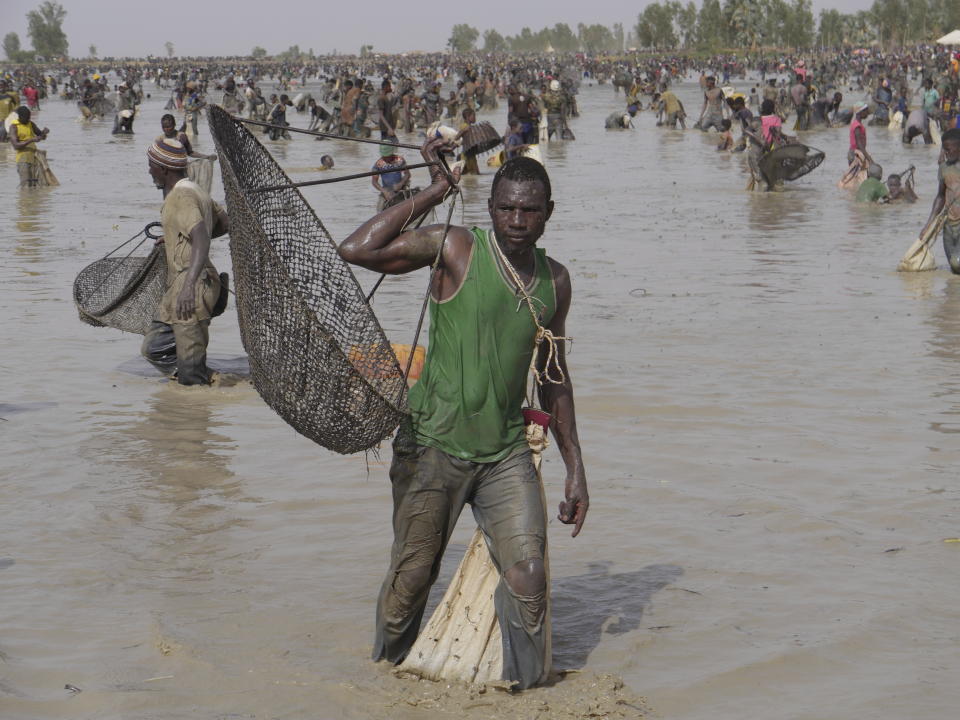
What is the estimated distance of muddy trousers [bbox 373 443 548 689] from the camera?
364 centimetres

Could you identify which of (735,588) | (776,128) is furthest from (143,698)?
(776,128)

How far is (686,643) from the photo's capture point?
444 centimetres

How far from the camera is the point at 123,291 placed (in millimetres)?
8094

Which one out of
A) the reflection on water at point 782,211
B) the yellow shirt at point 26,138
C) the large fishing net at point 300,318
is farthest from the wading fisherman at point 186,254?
the yellow shirt at point 26,138

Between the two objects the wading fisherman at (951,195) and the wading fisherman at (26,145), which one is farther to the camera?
the wading fisherman at (26,145)

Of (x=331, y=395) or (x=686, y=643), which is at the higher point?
(x=331, y=395)

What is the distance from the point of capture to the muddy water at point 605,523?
13.6ft

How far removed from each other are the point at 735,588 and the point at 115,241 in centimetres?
1078

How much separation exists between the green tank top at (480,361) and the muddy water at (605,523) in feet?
2.54

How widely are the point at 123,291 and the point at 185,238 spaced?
1.33 meters

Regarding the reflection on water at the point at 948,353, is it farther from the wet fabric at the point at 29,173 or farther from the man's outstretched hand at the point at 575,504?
the wet fabric at the point at 29,173

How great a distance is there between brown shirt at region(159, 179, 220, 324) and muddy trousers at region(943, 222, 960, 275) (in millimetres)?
6796

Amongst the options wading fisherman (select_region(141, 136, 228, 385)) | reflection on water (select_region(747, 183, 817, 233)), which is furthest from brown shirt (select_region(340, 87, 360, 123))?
wading fisherman (select_region(141, 136, 228, 385))

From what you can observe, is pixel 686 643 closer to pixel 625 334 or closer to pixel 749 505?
pixel 749 505
